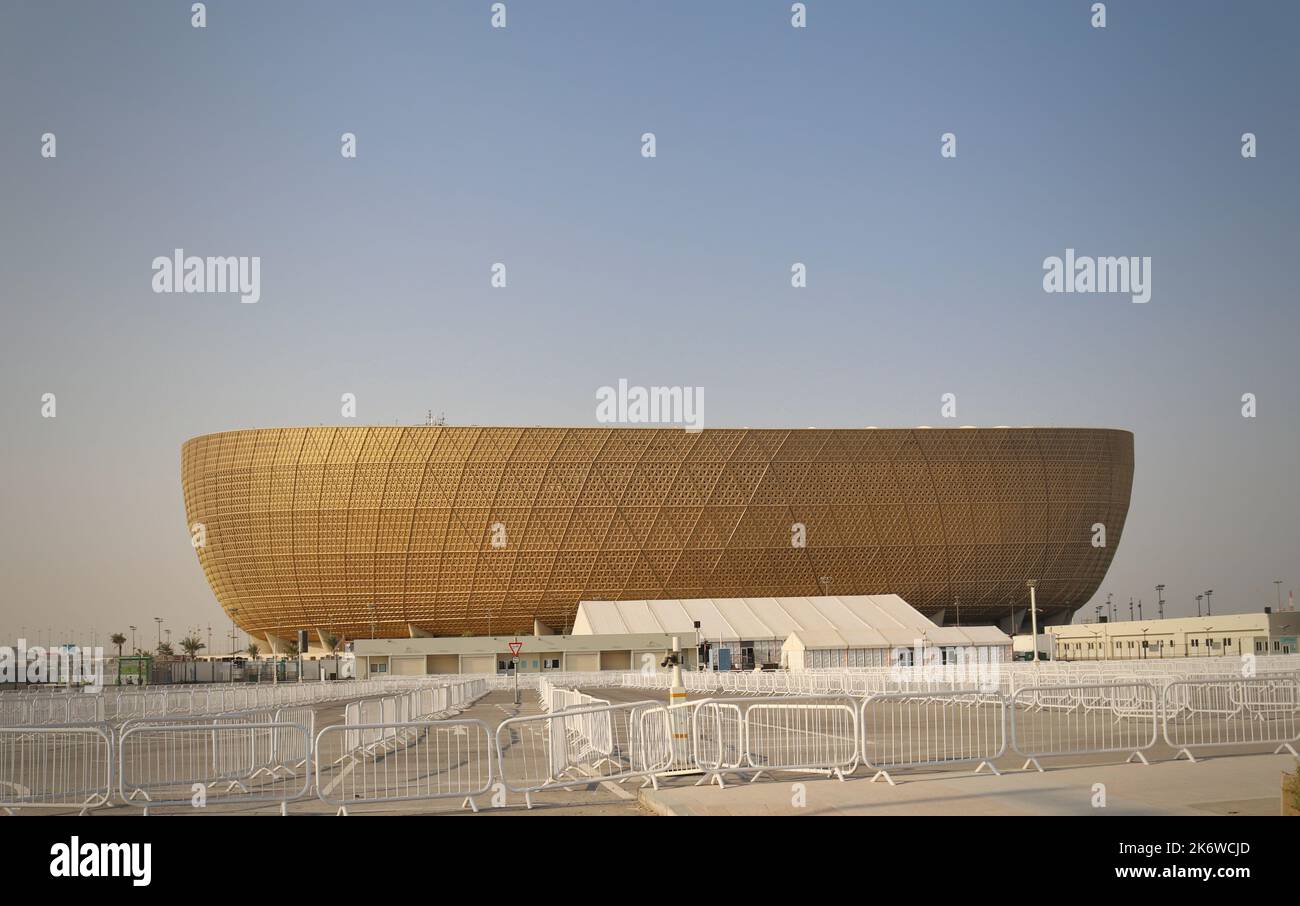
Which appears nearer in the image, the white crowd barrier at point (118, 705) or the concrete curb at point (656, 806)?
the concrete curb at point (656, 806)

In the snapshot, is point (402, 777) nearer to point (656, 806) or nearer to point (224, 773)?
point (224, 773)

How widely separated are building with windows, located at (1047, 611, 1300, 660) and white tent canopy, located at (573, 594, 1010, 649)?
10.9 m

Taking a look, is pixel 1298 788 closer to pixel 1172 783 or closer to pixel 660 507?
pixel 1172 783

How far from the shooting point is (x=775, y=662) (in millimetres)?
86500

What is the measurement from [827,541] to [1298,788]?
318 feet

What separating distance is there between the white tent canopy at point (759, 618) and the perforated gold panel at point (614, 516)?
22.5 ft

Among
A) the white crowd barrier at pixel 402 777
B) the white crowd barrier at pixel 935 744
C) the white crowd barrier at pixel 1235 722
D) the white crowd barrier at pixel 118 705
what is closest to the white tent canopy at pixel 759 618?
the white crowd barrier at pixel 118 705

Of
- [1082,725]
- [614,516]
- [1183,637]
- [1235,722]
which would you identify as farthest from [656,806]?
[614,516]

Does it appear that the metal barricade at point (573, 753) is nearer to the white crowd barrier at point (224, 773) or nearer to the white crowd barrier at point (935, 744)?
the white crowd barrier at point (224, 773)

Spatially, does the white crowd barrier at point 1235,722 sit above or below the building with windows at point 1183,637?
above

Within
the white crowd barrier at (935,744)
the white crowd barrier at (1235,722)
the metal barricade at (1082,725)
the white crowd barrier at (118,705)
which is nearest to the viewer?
the white crowd barrier at (935,744)

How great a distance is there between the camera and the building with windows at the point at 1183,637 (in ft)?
272

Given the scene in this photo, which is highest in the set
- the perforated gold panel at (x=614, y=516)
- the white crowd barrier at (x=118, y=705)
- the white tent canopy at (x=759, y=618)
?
the perforated gold panel at (x=614, y=516)
